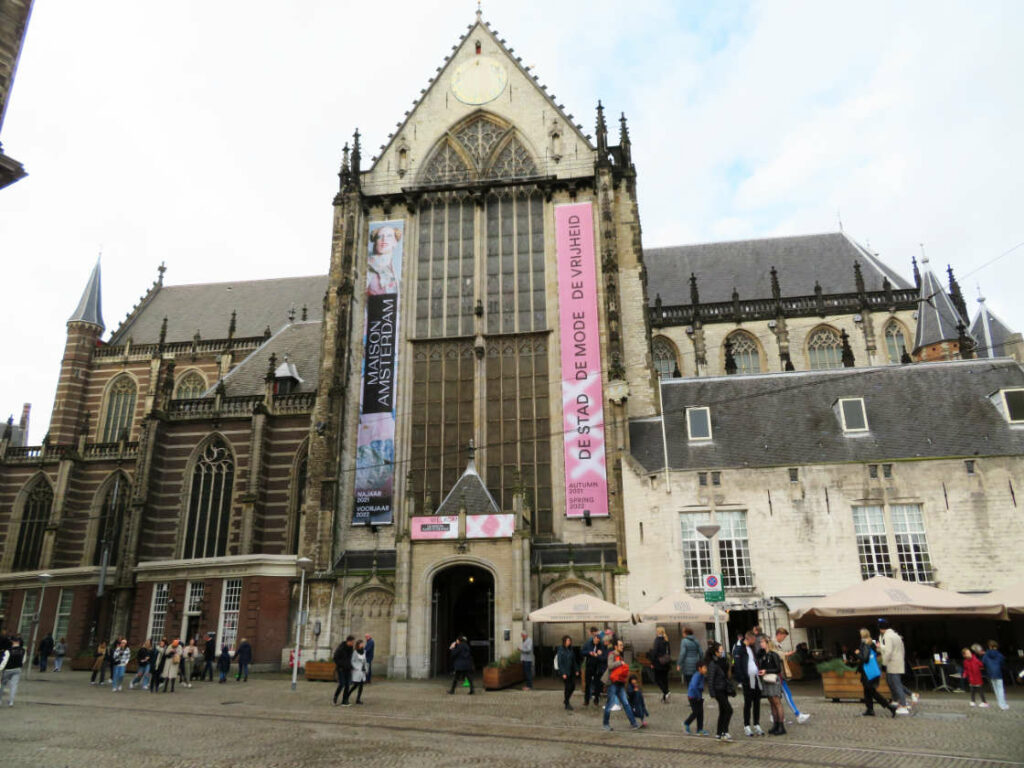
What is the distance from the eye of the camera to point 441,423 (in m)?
28.2

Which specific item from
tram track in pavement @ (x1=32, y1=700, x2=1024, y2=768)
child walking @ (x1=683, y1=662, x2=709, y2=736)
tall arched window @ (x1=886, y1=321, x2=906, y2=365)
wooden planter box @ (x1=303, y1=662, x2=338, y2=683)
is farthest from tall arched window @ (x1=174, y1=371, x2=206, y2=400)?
child walking @ (x1=683, y1=662, x2=709, y2=736)

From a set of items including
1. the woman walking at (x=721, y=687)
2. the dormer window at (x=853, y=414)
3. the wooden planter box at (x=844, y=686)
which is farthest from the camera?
the dormer window at (x=853, y=414)

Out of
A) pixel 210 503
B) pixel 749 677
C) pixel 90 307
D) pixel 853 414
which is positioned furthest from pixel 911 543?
pixel 90 307

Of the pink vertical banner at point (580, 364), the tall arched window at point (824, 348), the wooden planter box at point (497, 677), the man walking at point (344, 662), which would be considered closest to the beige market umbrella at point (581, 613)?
the wooden planter box at point (497, 677)

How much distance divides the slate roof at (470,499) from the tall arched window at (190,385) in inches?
955

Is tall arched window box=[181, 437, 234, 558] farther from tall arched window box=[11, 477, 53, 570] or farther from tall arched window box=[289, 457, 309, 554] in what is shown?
tall arched window box=[11, 477, 53, 570]

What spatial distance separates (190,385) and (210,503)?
1377 cm

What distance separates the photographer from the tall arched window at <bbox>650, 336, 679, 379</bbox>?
3941 centimetres

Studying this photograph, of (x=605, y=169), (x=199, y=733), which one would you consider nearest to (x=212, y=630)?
(x=199, y=733)

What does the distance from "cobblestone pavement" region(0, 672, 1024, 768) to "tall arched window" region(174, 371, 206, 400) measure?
2890cm

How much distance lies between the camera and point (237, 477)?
31828mm

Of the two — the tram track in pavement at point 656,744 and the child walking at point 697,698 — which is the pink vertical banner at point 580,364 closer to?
the tram track in pavement at point 656,744

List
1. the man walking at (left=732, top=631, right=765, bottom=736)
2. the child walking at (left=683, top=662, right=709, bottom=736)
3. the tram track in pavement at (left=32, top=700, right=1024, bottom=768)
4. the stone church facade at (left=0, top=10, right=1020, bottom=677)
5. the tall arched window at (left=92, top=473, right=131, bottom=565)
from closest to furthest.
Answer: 1. the tram track in pavement at (left=32, top=700, right=1024, bottom=768)
2. the child walking at (left=683, top=662, right=709, bottom=736)
3. the man walking at (left=732, top=631, right=765, bottom=736)
4. the stone church facade at (left=0, top=10, right=1020, bottom=677)
5. the tall arched window at (left=92, top=473, right=131, bottom=565)

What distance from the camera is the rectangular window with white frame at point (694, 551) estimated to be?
21.8 meters
